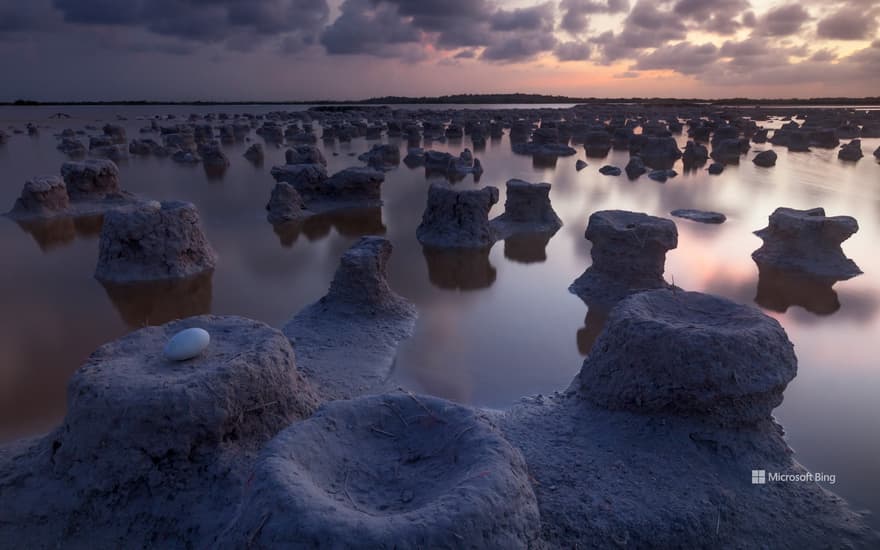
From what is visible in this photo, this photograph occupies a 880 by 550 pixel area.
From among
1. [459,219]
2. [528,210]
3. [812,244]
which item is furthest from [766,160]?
[459,219]

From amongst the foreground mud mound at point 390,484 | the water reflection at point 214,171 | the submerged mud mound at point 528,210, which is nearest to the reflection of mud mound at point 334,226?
the submerged mud mound at point 528,210

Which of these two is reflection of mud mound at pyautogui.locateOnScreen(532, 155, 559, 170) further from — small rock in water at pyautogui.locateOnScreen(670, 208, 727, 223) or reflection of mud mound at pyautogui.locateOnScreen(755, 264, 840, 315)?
reflection of mud mound at pyautogui.locateOnScreen(755, 264, 840, 315)

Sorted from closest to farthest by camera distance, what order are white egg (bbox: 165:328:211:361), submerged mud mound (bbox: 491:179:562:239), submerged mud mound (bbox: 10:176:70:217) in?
white egg (bbox: 165:328:211:361), submerged mud mound (bbox: 491:179:562:239), submerged mud mound (bbox: 10:176:70:217)

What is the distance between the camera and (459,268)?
391 inches

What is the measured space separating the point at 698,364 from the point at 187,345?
3.85 metres

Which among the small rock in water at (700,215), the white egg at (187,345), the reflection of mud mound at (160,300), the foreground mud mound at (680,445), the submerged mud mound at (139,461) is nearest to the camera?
the submerged mud mound at (139,461)

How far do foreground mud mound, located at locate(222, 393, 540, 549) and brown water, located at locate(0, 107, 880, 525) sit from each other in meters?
2.37

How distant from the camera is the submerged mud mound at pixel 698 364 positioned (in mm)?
4055

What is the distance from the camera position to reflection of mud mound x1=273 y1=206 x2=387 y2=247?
1224 cm

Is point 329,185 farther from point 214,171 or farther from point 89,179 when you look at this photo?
point 214,171

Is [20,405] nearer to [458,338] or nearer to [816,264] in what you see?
[458,338]

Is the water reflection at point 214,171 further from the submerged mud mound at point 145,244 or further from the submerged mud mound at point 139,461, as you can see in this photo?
the submerged mud mound at point 139,461

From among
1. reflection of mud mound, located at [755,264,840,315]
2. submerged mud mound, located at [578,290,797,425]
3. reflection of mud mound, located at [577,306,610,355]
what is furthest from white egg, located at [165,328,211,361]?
reflection of mud mound, located at [755,264,840,315]

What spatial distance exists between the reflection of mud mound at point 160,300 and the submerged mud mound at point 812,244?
1011cm
